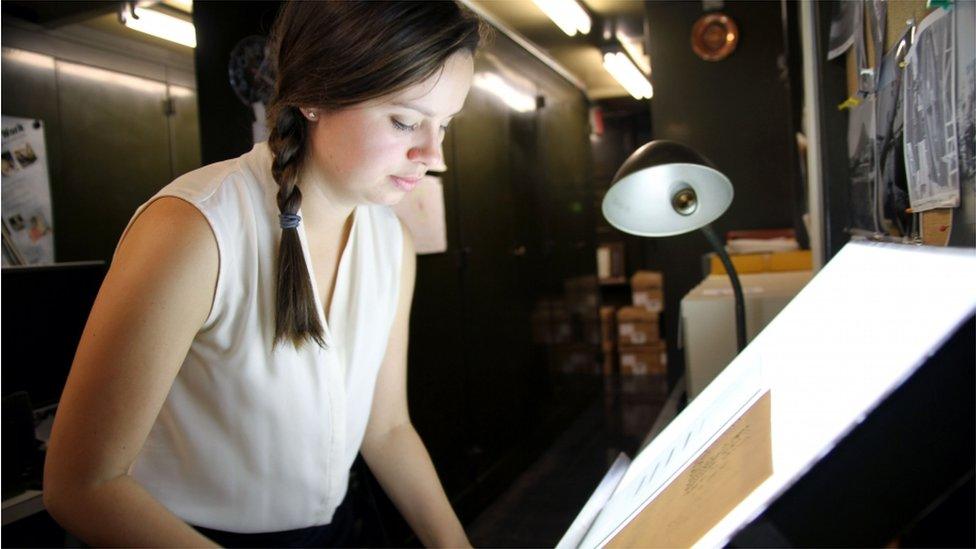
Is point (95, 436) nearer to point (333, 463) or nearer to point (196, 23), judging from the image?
point (333, 463)

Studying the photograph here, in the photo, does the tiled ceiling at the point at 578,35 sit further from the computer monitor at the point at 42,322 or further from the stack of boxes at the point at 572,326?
the stack of boxes at the point at 572,326

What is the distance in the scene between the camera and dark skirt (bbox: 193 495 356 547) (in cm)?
95

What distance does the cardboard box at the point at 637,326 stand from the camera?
236 cm

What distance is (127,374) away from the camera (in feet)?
2.29

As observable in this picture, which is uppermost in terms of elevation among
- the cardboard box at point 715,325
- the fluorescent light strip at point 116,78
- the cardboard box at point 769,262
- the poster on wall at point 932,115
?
the fluorescent light strip at point 116,78

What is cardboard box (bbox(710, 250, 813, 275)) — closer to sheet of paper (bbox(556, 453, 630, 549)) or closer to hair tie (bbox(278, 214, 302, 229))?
sheet of paper (bbox(556, 453, 630, 549))

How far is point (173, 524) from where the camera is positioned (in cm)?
76

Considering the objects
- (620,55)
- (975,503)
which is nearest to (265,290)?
(975,503)

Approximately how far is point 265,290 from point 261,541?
15.1 inches

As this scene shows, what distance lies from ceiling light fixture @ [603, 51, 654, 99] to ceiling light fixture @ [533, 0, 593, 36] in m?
0.15

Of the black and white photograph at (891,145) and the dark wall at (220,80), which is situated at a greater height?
the dark wall at (220,80)

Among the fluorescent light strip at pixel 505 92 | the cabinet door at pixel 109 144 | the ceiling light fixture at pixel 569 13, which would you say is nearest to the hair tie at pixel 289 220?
the cabinet door at pixel 109 144

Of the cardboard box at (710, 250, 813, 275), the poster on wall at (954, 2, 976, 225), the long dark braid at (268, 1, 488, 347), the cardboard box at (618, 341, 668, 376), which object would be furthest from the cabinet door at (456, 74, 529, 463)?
the poster on wall at (954, 2, 976, 225)

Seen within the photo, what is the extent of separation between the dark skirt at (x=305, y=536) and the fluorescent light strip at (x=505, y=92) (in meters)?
2.68
